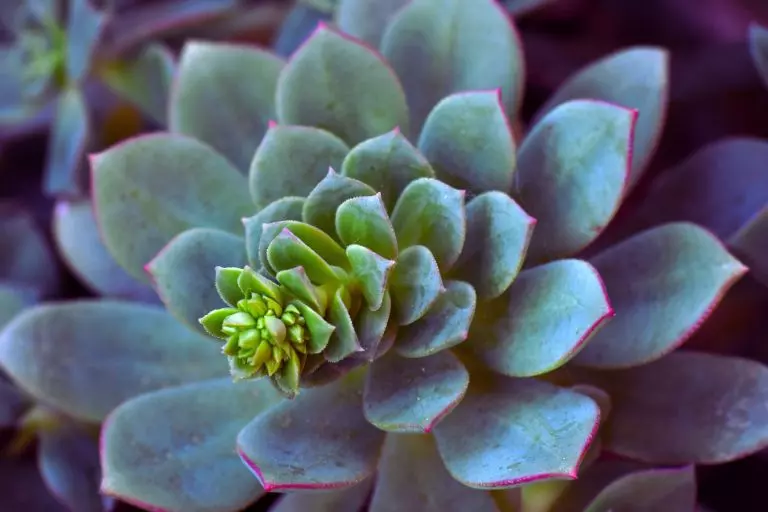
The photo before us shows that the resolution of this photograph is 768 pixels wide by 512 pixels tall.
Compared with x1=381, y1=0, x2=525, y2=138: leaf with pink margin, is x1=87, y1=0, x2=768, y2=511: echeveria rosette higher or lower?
lower

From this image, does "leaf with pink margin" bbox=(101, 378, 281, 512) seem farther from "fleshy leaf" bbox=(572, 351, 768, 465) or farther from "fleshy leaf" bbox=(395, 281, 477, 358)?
"fleshy leaf" bbox=(572, 351, 768, 465)

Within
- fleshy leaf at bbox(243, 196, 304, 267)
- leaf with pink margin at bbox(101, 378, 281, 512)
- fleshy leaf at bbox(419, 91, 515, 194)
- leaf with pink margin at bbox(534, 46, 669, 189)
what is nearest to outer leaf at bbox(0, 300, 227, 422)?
leaf with pink margin at bbox(101, 378, 281, 512)

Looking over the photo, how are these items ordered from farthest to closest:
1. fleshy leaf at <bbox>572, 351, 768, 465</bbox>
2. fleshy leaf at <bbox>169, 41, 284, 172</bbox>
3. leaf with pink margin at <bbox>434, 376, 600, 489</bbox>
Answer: fleshy leaf at <bbox>169, 41, 284, 172</bbox>
fleshy leaf at <bbox>572, 351, 768, 465</bbox>
leaf with pink margin at <bbox>434, 376, 600, 489</bbox>

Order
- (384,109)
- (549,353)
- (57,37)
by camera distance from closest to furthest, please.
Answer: (549,353) < (384,109) < (57,37)

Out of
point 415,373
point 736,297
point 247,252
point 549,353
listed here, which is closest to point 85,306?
point 247,252

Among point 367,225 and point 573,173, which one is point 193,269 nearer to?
point 367,225

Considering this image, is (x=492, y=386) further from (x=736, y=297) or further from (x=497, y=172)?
(x=736, y=297)

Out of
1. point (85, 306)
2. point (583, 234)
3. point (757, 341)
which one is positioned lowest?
point (757, 341)
